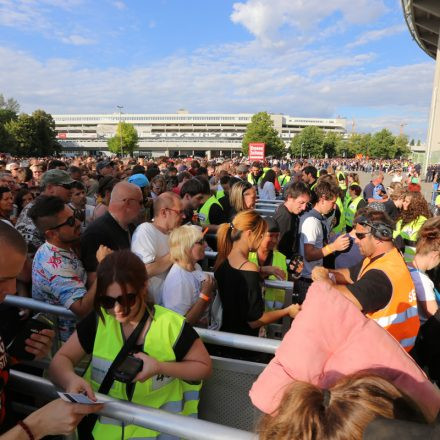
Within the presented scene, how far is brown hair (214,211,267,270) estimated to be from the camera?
3.04 m

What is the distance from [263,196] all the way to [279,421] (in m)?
9.03

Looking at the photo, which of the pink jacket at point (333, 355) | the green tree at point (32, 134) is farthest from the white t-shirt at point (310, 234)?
the green tree at point (32, 134)

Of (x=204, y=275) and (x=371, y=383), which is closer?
(x=371, y=383)

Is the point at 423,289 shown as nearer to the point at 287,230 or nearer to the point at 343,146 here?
the point at 287,230

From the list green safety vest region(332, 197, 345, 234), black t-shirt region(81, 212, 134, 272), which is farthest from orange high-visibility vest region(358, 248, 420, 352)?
green safety vest region(332, 197, 345, 234)

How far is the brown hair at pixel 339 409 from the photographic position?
959mm

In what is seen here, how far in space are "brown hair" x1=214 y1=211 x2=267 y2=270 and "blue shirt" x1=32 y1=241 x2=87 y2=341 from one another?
46.3 inches

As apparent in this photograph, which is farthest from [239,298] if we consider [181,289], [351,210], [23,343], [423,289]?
[351,210]

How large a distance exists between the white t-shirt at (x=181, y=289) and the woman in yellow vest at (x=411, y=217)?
361 centimetres

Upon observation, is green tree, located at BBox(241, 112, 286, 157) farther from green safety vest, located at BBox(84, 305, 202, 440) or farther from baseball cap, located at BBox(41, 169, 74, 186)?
green safety vest, located at BBox(84, 305, 202, 440)

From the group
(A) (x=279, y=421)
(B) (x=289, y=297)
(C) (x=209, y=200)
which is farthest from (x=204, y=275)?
(C) (x=209, y=200)

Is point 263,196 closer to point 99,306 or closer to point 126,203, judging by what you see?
point 126,203

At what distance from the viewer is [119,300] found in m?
1.90

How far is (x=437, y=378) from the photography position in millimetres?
2900
